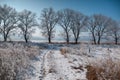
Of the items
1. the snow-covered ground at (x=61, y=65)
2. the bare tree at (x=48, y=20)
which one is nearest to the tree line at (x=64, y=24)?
the bare tree at (x=48, y=20)

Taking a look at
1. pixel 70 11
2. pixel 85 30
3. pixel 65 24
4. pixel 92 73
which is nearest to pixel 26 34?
pixel 65 24

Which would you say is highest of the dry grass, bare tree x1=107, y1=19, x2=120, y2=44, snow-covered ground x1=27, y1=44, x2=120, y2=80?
bare tree x1=107, y1=19, x2=120, y2=44

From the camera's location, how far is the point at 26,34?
135 ft

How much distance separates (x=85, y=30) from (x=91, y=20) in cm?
421

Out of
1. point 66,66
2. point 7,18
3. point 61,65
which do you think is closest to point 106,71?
point 66,66

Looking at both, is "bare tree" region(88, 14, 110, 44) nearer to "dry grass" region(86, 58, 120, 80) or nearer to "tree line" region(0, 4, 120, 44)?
"tree line" region(0, 4, 120, 44)

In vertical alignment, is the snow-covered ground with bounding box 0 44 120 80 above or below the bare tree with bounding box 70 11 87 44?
below

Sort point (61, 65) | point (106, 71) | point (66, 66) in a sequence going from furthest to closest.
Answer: point (61, 65), point (66, 66), point (106, 71)

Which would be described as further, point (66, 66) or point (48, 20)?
point (48, 20)

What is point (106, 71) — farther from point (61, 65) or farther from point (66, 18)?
point (66, 18)

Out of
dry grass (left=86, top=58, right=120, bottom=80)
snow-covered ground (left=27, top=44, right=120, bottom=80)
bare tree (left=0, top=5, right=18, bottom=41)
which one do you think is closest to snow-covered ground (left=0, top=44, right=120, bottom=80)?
snow-covered ground (left=27, top=44, right=120, bottom=80)

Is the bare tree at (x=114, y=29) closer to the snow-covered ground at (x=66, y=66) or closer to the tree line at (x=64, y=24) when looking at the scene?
the tree line at (x=64, y=24)

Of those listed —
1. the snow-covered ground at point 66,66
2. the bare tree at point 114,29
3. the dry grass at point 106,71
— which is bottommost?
the snow-covered ground at point 66,66

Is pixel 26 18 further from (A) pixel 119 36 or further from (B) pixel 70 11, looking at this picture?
(A) pixel 119 36
